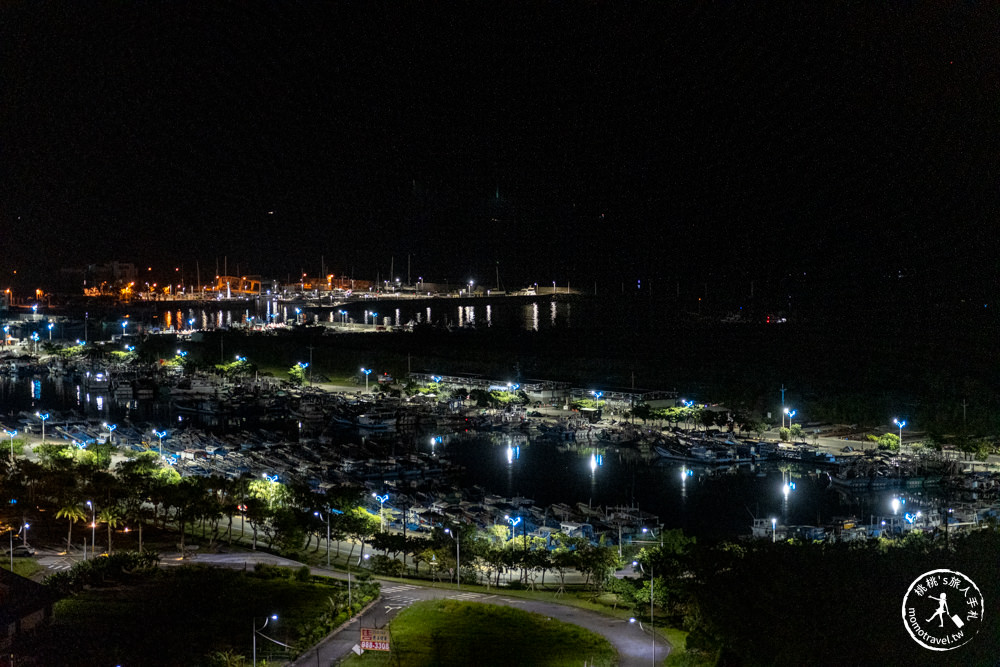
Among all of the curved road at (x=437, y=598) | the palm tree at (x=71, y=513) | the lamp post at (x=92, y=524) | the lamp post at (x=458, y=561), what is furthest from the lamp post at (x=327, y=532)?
the palm tree at (x=71, y=513)

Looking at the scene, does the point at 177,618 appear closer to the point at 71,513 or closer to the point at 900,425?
the point at 71,513

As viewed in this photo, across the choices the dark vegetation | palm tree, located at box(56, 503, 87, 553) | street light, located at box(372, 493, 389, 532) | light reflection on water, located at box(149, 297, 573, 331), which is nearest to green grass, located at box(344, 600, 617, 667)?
the dark vegetation

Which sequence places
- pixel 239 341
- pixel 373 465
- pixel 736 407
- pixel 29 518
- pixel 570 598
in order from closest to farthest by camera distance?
pixel 570 598 < pixel 29 518 < pixel 373 465 < pixel 736 407 < pixel 239 341

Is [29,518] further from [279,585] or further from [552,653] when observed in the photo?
[552,653]

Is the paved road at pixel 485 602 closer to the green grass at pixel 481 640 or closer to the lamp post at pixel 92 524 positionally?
the green grass at pixel 481 640

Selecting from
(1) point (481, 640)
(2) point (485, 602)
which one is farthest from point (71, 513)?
(1) point (481, 640)

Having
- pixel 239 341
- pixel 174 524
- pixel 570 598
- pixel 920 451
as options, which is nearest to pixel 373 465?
pixel 174 524
